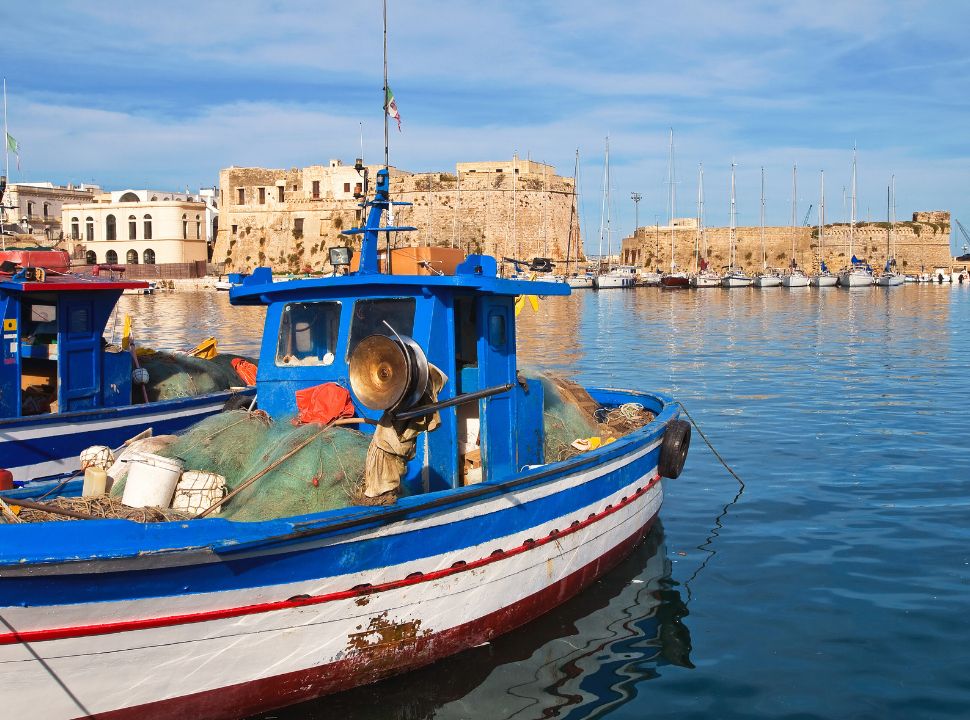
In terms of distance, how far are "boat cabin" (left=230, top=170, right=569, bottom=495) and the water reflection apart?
1.33 m

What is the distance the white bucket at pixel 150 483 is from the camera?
663cm

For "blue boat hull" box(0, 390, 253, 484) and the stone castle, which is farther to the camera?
the stone castle

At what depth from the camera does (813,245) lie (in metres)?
97.6

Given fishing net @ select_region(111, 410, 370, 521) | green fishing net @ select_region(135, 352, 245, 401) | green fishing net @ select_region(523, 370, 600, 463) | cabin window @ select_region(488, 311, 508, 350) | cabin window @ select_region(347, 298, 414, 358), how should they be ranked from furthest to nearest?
green fishing net @ select_region(135, 352, 245, 401) → green fishing net @ select_region(523, 370, 600, 463) → cabin window @ select_region(488, 311, 508, 350) → cabin window @ select_region(347, 298, 414, 358) → fishing net @ select_region(111, 410, 370, 521)

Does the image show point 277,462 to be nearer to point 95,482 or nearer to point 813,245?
point 95,482

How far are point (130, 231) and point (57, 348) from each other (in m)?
76.0

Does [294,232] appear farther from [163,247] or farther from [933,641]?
[933,641]

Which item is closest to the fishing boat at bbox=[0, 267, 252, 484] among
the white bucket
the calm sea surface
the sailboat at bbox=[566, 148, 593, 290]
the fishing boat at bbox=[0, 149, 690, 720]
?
the fishing boat at bbox=[0, 149, 690, 720]

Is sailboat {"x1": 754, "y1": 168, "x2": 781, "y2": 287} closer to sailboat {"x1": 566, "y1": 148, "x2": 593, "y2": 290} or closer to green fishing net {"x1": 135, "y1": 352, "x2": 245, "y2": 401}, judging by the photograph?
sailboat {"x1": 566, "y1": 148, "x2": 593, "y2": 290}

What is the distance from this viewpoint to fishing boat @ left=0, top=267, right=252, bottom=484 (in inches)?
404

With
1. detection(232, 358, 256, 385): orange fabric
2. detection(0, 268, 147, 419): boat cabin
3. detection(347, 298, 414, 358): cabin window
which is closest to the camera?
detection(347, 298, 414, 358): cabin window

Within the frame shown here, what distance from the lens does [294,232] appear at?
3477 inches

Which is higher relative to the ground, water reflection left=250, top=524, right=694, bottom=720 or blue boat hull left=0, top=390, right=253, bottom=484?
blue boat hull left=0, top=390, right=253, bottom=484

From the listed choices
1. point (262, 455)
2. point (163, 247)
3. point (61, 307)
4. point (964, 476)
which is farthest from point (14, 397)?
point (163, 247)
